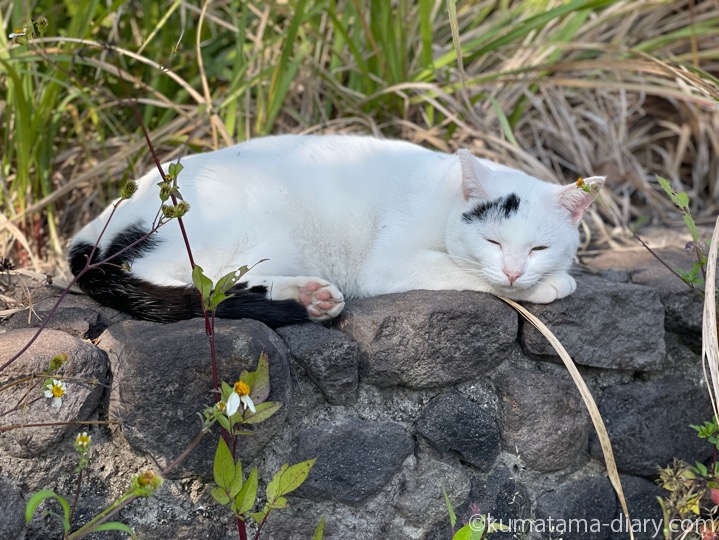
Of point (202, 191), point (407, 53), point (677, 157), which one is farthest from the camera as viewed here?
point (677, 157)

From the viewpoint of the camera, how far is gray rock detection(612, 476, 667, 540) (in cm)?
198

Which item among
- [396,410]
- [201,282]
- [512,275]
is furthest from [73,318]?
[512,275]

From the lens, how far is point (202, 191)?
6.07 ft

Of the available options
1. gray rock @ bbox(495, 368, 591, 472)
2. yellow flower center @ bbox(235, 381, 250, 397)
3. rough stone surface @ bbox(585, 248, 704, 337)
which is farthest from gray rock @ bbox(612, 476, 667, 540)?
yellow flower center @ bbox(235, 381, 250, 397)

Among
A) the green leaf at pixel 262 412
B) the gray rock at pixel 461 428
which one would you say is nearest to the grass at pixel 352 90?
the gray rock at pixel 461 428

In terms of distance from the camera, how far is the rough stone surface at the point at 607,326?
188cm

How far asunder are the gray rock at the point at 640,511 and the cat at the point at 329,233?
584 mm

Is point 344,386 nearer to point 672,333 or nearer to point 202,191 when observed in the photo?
point 202,191

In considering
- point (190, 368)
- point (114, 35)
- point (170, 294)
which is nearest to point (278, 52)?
point (114, 35)

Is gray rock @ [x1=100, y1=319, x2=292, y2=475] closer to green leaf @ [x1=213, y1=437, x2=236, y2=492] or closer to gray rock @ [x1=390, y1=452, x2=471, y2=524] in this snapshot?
green leaf @ [x1=213, y1=437, x2=236, y2=492]

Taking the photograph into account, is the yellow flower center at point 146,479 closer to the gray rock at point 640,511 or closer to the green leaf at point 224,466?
the green leaf at point 224,466

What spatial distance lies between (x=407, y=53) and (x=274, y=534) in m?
1.92

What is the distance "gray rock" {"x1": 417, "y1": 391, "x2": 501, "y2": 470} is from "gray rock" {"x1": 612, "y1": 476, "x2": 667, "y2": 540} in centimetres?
44

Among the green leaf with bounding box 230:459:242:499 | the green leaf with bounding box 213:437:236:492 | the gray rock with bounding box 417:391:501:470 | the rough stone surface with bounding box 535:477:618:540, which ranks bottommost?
the rough stone surface with bounding box 535:477:618:540
